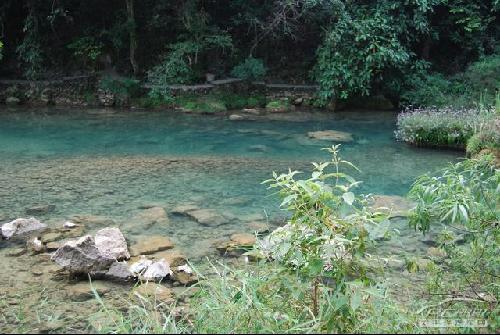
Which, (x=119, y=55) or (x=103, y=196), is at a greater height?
(x=119, y=55)

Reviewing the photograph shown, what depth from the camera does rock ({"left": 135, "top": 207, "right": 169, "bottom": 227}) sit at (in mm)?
5697

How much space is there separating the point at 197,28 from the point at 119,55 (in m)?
2.77

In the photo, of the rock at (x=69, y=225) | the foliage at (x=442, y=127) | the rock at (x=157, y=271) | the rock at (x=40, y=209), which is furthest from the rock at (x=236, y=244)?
the foliage at (x=442, y=127)

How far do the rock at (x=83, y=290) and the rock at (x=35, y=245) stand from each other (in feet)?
3.00

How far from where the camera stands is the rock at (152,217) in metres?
5.70

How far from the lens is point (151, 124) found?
11305 mm

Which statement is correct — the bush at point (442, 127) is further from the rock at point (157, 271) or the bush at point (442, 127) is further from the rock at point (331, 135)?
the rock at point (157, 271)

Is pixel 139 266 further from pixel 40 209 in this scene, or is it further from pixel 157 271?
pixel 40 209

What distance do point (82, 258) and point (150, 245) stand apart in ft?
2.73

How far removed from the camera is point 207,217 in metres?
5.83

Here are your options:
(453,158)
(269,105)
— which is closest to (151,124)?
(269,105)

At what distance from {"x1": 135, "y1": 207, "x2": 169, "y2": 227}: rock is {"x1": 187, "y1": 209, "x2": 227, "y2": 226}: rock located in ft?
1.02

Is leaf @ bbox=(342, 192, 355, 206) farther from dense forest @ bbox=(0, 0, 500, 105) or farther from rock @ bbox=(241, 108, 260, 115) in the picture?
rock @ bbox=(241, 108, 260, 115)

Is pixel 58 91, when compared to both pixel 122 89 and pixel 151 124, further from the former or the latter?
pixel 151 124
